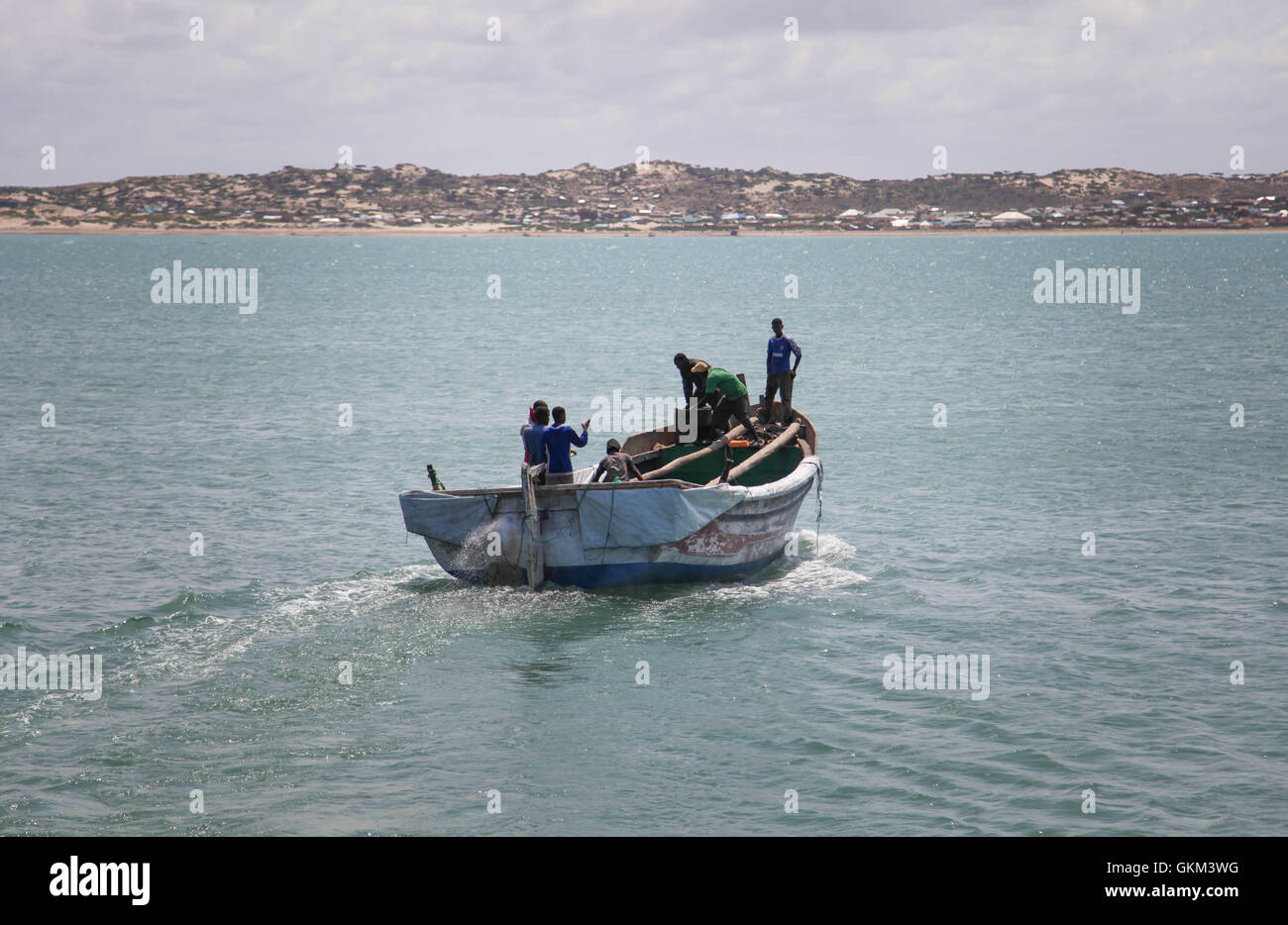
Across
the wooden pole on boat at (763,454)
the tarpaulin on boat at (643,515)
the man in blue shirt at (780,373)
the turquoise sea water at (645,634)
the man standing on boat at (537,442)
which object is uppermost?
the man in blue shirt at (780,373)

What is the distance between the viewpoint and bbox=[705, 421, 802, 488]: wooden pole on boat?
767 inches

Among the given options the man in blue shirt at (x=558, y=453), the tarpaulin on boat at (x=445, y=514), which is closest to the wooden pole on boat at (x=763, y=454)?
the man in blue shirt at (x=558, y=453)

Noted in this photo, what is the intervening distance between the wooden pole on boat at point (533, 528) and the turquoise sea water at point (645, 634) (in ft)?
1.03

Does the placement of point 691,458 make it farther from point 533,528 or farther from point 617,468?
point 533,528

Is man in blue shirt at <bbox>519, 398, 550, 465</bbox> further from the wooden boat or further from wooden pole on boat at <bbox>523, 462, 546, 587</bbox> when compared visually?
the wooden boat

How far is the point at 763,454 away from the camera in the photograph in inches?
808

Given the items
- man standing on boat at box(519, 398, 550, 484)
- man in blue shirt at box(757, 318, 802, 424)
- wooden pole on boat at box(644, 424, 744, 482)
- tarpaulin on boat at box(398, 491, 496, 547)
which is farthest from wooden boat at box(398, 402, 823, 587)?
man in blue shirt at box(757, 318, 802, 424)

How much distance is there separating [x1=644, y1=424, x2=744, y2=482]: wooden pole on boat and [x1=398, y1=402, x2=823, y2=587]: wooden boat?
1.83 meters

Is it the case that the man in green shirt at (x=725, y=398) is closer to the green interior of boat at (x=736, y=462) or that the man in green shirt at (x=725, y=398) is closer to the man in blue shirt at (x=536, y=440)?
the green interior of boat at (x=736, y=462)

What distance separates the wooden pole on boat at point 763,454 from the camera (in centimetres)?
1949

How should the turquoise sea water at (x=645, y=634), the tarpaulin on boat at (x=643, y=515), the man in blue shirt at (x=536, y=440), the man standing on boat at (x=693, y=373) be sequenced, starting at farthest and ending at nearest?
the man standing on boat at (x=693, y=373) → the man in blue shirt at (x=536, y=440) → the tarpaulin on boat at (x=643, y=515) → the turquoise sea water at (x=645, y=634)

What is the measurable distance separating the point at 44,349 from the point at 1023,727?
47.7m

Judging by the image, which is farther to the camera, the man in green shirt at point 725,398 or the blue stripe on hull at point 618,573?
the man in green shirt at point 725,398

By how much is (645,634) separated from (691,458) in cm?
445
